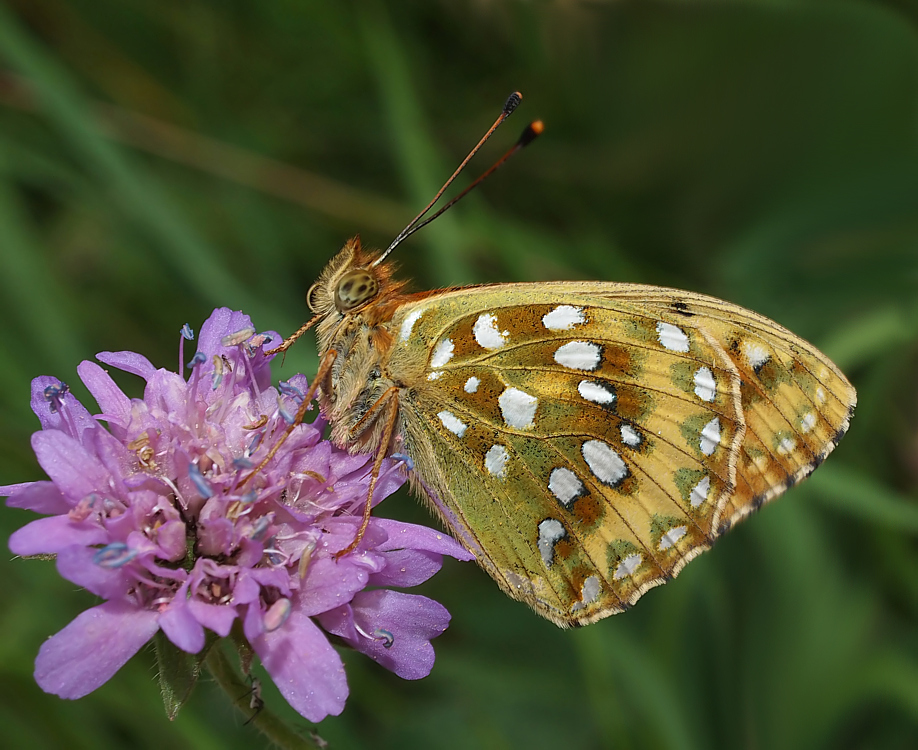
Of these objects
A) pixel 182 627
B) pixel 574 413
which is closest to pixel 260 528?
pixel 182 627

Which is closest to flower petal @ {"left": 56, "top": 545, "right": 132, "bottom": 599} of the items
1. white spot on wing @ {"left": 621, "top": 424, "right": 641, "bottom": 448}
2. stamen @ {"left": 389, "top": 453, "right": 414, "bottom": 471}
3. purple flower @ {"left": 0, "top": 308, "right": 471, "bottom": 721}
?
purple flower @ {"left": 0, "top": 308, "right": 471, "bottom": 721}

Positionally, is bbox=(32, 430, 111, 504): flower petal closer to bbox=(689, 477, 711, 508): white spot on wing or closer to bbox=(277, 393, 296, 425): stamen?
bbox=(277, 393, 296, 425): stamen

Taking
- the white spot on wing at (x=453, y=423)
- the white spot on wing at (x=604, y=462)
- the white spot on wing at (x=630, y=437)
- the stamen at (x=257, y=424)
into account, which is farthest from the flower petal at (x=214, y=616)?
the white spot on wing at (x=630, y=437)

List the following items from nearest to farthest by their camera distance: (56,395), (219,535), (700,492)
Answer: (219,535)
(56,395)
(700,492)

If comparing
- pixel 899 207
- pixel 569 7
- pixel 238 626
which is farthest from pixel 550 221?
pixel 238 626

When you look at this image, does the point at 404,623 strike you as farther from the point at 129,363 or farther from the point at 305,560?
the point at 129,363

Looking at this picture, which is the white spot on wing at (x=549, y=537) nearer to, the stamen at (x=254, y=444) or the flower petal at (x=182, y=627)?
the stamen at (x=254, y=444)
